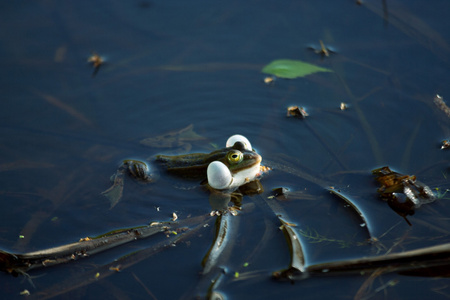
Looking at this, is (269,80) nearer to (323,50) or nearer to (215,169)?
(323,50)

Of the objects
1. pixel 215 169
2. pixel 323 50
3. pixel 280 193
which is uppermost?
pixel 323 50

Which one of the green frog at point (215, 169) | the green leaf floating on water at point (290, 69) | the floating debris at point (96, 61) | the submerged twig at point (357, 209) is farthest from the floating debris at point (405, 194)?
the floating debris at point (96, 61)

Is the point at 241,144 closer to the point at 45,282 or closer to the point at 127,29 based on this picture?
the point at 45,282

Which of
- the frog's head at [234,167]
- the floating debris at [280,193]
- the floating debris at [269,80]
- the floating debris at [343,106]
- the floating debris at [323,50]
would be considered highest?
the floating debris at [323,50]

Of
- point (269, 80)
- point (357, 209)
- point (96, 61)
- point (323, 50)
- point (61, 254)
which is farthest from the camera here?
point (96, 61)

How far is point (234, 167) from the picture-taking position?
4.00 meters

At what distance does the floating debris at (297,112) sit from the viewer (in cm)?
474

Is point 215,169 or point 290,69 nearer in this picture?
point 215,169

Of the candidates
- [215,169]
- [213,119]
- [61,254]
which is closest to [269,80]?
[213,119]

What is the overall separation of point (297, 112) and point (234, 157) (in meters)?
1.09

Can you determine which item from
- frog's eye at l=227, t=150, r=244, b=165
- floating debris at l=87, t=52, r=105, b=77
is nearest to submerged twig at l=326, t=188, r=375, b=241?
frog's eye at l=227, t=150, r=244, b=165

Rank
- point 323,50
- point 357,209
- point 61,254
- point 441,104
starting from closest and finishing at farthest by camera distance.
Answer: point 61,254 < point 357,209 < point 441,104 < point 323,50

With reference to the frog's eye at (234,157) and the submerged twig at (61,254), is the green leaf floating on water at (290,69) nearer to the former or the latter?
the frog's eye at (234,157)

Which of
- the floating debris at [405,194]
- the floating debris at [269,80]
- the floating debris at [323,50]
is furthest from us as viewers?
the floating debris at [323,50]
